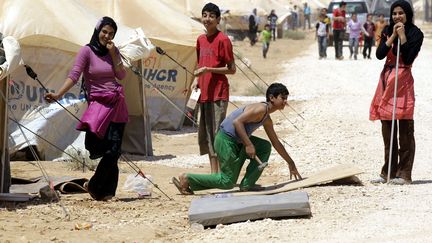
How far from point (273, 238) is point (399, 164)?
115 inches

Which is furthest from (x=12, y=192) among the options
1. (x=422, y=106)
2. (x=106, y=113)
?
(x=422, y=106)

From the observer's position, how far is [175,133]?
15.7 metres

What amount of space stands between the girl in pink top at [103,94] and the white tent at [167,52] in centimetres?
641

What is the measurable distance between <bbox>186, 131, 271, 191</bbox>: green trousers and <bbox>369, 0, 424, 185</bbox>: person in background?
124 centimetres

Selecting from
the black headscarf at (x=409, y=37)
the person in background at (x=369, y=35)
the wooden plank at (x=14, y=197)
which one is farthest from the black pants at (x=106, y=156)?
the person in background at (x=369, y=35)

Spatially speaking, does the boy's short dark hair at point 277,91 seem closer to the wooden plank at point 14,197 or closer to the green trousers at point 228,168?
the green trousers at point 228,168

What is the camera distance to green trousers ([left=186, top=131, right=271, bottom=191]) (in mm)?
9062

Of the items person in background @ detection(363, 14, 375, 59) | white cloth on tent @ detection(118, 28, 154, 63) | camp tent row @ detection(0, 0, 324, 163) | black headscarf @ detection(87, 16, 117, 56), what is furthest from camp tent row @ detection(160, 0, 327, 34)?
black headscarf @ detection(87, 16, 117, 56)

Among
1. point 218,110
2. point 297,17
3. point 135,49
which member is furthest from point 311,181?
point 297,17

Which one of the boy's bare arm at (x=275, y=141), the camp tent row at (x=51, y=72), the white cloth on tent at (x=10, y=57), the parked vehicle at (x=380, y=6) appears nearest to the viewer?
the white cloth on tent at (x=10, y=57)

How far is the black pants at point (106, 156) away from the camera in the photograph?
8.84 m

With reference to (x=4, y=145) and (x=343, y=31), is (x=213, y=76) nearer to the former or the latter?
(x=4, y=145)

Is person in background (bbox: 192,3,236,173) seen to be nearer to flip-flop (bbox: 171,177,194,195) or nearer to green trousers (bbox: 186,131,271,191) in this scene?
flip-flop (bbox: 171,177,194,195)

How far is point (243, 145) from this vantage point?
9.02 metres
